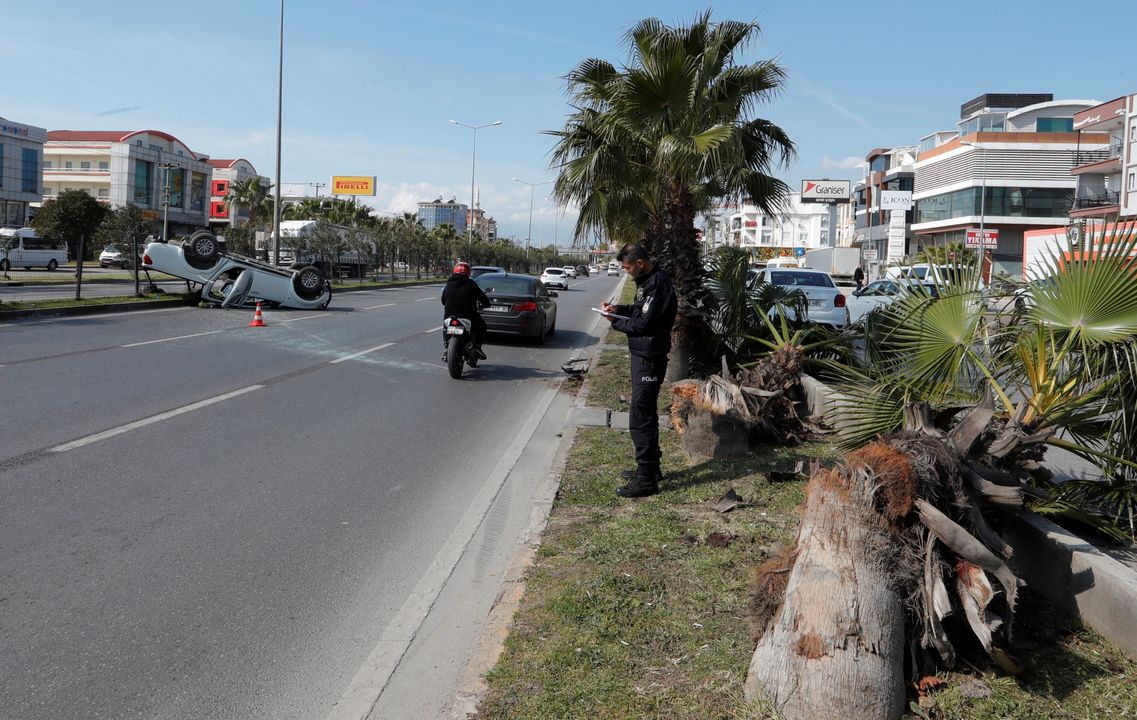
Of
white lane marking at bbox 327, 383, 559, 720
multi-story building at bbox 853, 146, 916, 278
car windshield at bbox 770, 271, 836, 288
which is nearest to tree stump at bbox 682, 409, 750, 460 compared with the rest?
white lane marking at bbox 327, 383, 559, 720

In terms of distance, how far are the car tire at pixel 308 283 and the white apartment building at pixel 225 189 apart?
180ft

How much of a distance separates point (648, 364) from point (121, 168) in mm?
89153

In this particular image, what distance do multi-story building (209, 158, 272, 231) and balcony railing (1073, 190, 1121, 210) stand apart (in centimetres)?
6127

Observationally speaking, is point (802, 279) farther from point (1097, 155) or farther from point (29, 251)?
point (1097, 155)

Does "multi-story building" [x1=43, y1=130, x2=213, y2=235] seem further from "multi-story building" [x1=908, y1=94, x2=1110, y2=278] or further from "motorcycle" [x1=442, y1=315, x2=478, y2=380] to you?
"motorcycle" [x1=442, y1=315, x2=478, y2=380]

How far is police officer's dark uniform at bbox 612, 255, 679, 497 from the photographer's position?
6602 millimetres

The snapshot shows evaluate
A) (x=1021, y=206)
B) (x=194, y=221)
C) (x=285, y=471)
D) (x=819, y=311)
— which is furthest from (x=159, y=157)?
(x=285, y=471)

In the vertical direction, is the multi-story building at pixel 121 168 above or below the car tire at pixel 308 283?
above

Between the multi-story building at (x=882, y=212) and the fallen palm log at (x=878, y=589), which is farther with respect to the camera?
the multi-story building at (x=882, y=212)

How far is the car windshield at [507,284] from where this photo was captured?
61.1ft

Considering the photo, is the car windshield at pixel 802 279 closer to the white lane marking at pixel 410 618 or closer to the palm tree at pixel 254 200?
the white lane marking at pixel 410 618

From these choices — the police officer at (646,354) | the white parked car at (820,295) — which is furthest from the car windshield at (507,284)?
the police officer at (646,354)

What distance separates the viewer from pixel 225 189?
299ft

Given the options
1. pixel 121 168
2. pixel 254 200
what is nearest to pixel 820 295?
pixel 254 200
